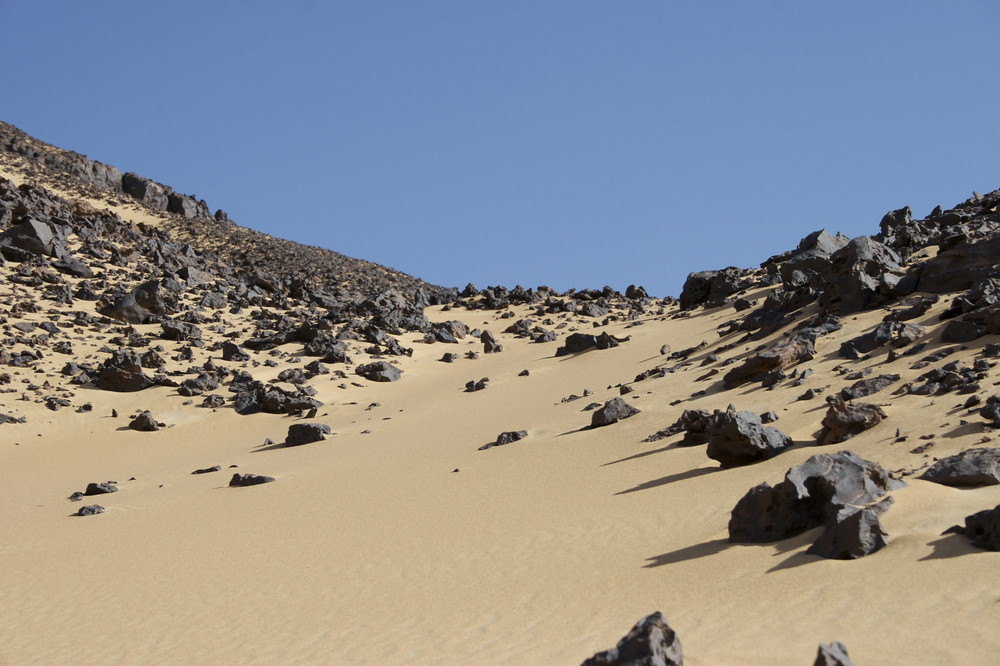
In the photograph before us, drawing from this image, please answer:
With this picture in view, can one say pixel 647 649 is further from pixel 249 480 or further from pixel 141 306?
pixel 141 306

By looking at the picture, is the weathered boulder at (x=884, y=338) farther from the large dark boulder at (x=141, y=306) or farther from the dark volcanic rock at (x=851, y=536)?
the large dark boulder at (x=141, y=306)

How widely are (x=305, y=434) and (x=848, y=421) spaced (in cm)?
1292

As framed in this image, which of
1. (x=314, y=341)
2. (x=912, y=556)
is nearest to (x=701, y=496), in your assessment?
(x=912, y=556)

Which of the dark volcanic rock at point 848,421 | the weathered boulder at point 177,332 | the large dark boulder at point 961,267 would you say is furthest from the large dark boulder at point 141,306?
the dark volcanic rock at point 848,421

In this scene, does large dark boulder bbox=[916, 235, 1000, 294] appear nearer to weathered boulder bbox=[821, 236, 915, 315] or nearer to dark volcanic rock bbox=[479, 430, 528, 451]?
weathered boulder bbox=[821, 236, 915, 315]

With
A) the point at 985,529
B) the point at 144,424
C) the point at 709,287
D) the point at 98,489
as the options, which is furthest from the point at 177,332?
the point at 985,529

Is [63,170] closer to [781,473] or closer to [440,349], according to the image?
[440,349]

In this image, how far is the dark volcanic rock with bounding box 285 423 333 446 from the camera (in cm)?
2086

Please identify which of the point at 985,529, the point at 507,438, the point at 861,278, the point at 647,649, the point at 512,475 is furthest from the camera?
the point at 861,278

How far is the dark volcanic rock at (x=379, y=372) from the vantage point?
2778 cm

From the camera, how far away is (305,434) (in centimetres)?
2088

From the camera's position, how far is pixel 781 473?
10680mm

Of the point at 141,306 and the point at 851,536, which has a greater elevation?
the point at 141,306

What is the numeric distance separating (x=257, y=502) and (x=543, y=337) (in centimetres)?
1965
